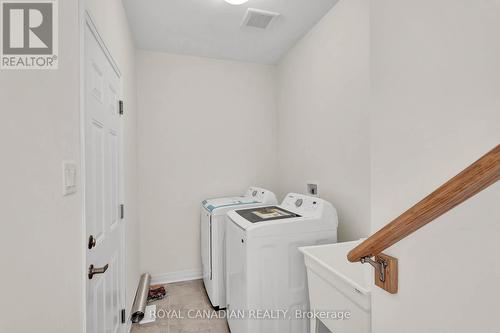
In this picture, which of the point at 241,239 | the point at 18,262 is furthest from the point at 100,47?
the point at 241,239

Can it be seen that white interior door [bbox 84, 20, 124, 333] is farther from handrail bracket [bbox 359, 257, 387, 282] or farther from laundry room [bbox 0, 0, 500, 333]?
handrail bracket [bbox 359, 257, 387, 282]

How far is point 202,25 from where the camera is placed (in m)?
2.34

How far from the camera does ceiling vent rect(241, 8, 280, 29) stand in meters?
2.13

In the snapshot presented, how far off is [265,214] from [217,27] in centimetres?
177

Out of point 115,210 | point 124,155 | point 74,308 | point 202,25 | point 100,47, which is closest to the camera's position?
point 74,308

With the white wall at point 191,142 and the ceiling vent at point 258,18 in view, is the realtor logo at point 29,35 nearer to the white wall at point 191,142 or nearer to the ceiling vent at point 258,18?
the ceiling vent at point 258,18

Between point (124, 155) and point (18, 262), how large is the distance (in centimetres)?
145

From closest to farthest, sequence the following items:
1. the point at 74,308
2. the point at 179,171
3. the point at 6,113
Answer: the point at 6,113 < the point at 74,308 < the point at 179,171

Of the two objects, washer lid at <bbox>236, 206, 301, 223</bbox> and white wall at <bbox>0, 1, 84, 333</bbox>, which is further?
washer lid at <bbox>236, 206, 301, 223</bbox>

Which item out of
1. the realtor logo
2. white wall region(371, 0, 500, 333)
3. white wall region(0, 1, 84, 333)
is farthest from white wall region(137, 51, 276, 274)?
white wall region(371, 0, 500, 333)

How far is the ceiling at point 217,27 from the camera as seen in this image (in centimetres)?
205

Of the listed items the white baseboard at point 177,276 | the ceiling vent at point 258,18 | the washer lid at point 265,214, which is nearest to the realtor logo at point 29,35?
the washer lid at point 265,214

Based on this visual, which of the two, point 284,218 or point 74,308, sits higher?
point 284,218

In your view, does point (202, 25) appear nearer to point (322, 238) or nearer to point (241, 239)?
point (241, 239)
